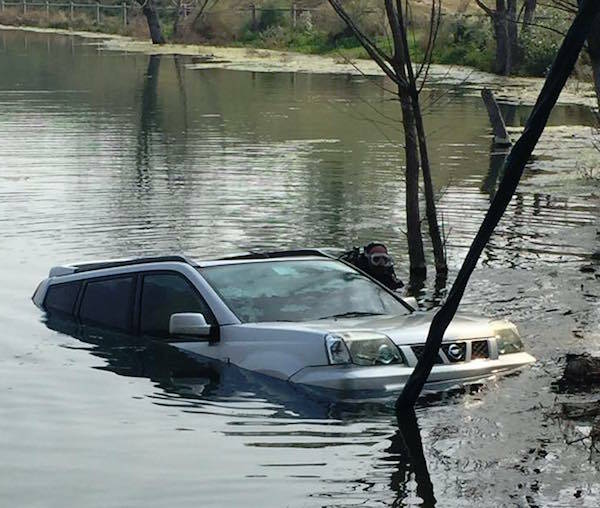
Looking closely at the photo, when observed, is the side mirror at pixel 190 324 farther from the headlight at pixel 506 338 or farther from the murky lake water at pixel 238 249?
the headlight at pixel 506 338

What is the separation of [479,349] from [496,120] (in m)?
19.6

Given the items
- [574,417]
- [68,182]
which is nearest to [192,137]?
[68,182]

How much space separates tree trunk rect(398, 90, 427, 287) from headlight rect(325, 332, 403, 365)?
6015mm

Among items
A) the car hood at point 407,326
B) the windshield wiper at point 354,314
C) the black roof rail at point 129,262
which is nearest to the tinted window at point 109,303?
the black roof rail at point 129,262

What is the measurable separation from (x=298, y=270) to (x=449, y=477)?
137 inches

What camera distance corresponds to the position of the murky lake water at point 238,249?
852 centimetres

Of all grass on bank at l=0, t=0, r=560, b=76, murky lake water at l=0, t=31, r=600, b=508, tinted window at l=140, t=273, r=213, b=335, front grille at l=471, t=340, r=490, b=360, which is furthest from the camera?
grass on bank at l=0, t=0, r=560, b=76

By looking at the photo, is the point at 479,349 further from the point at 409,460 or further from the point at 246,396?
the point at 409,460

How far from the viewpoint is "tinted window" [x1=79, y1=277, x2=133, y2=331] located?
39.8 feet

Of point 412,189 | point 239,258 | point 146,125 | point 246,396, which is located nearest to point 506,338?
point 246,396

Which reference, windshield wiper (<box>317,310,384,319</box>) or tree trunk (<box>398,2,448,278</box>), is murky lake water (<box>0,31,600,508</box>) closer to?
tree trunk (<box>398,2,448,278</box>)

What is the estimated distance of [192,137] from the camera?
1266 inches

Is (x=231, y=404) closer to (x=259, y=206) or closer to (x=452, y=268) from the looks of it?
(x=452, y=268)

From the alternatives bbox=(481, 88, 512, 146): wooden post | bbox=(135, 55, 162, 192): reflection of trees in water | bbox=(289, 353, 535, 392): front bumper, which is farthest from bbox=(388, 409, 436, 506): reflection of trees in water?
bbox=(481, 88, 512, 146): wooden post
